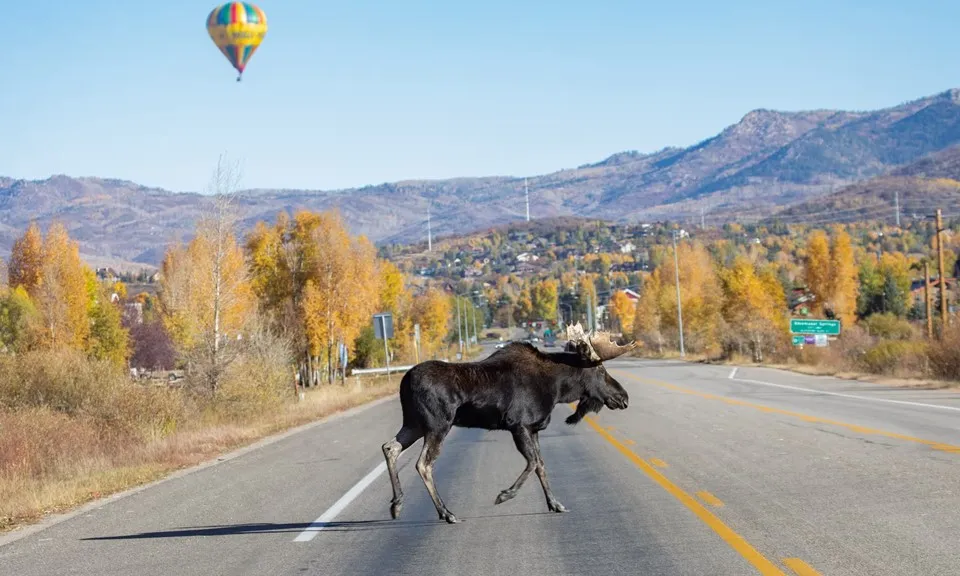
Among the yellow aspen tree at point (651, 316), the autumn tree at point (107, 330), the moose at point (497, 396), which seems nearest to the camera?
the moose at point (497, 396)

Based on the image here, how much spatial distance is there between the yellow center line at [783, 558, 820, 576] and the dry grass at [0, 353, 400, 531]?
792 cm

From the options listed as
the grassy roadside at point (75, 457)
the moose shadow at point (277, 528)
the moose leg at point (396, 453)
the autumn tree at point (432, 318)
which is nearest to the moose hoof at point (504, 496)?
the moose shadow at point (277, 528)

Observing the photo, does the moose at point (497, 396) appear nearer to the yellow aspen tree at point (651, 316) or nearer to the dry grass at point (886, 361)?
the dry grass at point (886, 361)

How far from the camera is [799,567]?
7.55m

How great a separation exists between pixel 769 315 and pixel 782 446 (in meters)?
61.3

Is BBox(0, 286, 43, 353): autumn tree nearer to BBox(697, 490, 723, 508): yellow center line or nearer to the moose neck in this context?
BBox(697, 490, 723, 508): yellow center line

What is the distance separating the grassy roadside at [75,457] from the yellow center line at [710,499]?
7.14 metres

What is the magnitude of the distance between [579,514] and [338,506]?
2868mm

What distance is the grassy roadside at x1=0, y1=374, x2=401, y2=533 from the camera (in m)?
13.1

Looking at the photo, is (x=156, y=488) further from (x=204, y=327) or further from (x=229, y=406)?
(x=204, y=327)

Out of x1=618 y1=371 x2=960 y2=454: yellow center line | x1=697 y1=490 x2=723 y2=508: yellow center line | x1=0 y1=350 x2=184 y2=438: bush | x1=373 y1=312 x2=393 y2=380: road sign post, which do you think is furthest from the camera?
x1=373 y1=312 x2=393 y2=380: road sign post

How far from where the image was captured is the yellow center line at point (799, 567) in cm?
734

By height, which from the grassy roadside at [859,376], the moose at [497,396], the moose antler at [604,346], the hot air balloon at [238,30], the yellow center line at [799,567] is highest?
the hot air balloon at [238,30]

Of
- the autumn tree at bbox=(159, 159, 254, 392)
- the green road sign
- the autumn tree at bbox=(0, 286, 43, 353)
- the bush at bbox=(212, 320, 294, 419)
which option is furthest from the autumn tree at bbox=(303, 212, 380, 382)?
the green road sign
